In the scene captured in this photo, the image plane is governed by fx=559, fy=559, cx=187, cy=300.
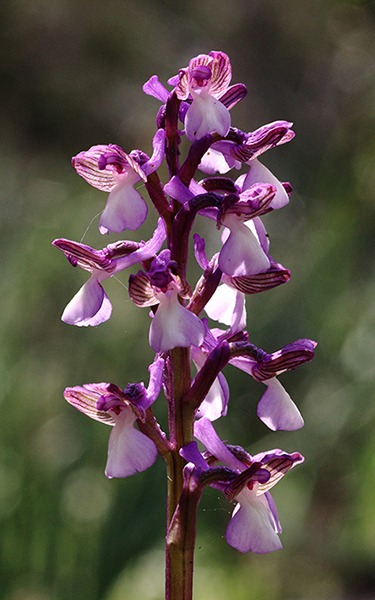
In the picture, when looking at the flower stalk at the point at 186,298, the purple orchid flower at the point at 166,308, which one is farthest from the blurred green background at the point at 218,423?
the purple orchid flower at the point at 166,308

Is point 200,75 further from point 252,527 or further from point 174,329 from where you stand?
point 252,527

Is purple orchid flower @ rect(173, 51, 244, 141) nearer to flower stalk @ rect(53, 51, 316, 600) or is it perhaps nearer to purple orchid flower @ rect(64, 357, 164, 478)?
flower stalk @ rect(53, 51, 316, 600)

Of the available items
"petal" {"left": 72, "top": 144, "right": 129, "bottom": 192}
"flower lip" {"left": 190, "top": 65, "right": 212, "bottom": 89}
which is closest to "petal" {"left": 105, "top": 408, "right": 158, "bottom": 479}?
"petal" {"left": 72, "top": 144, "right": 129, "bottom": 192}

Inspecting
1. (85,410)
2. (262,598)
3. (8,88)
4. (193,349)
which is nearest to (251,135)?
(193,349)

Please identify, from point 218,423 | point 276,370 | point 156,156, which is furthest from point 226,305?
point 218,423

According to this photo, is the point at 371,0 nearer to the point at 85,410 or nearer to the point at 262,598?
the point at 262,598

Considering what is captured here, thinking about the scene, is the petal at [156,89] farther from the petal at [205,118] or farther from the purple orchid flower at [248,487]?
the purple orchid flower at [248,487]
